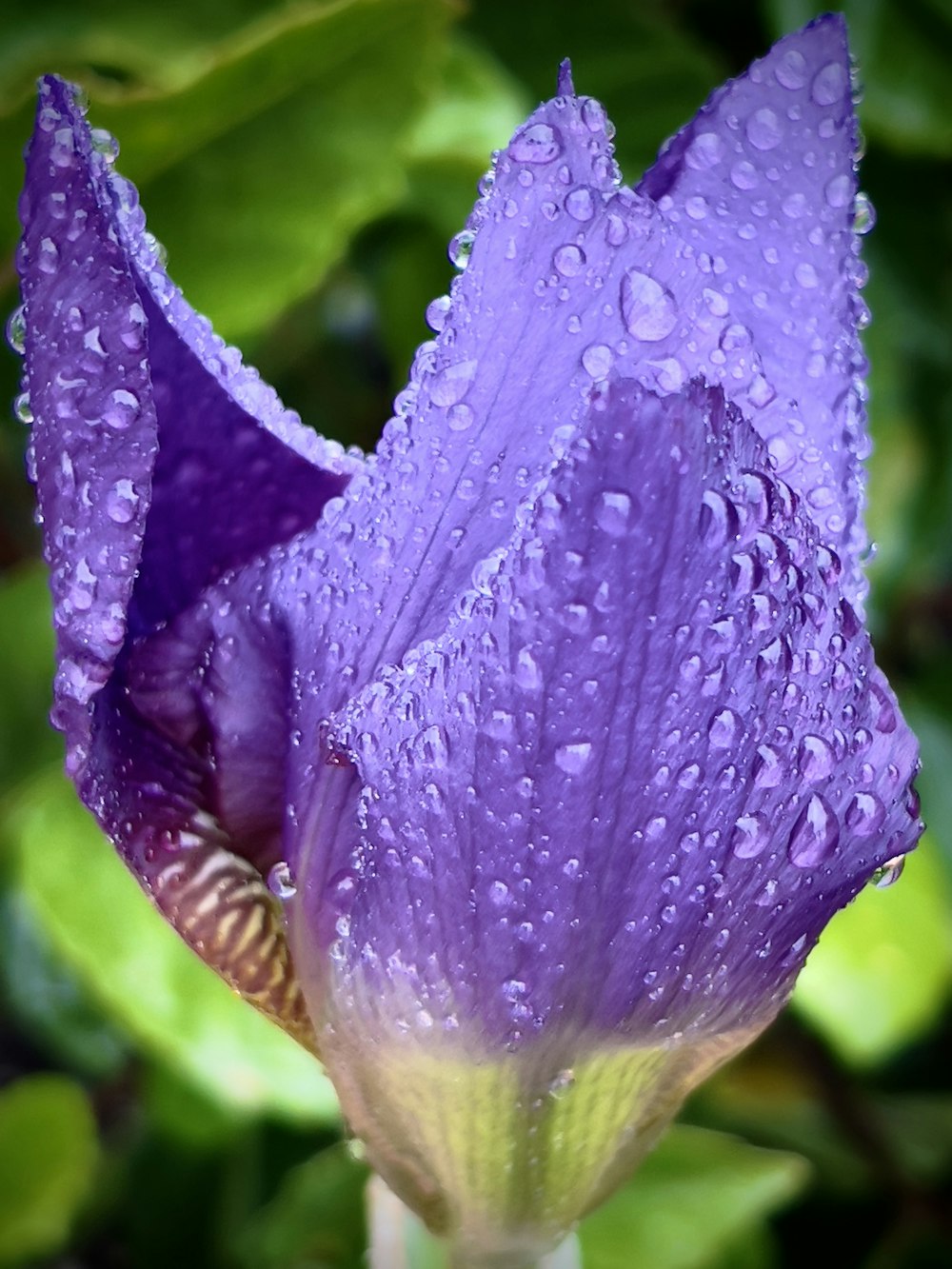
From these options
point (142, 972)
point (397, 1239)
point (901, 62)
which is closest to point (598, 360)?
point (397, 1239)

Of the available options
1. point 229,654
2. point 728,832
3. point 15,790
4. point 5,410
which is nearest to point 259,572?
point 229,654

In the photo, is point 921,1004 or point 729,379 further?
point 921,1004

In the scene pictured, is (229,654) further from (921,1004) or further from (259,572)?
(921,1004)

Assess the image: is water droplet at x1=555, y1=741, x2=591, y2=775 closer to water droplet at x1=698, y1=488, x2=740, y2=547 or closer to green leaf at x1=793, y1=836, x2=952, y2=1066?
water droplet at x1=698, y1=488, x2=740, y2=547

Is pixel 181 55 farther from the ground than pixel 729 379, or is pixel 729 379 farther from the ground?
pixel 181 55

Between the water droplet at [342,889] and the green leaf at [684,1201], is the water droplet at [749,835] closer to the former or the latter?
the water droplet at [342,889]

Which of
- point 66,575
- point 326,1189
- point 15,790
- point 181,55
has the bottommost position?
point 326,1189
